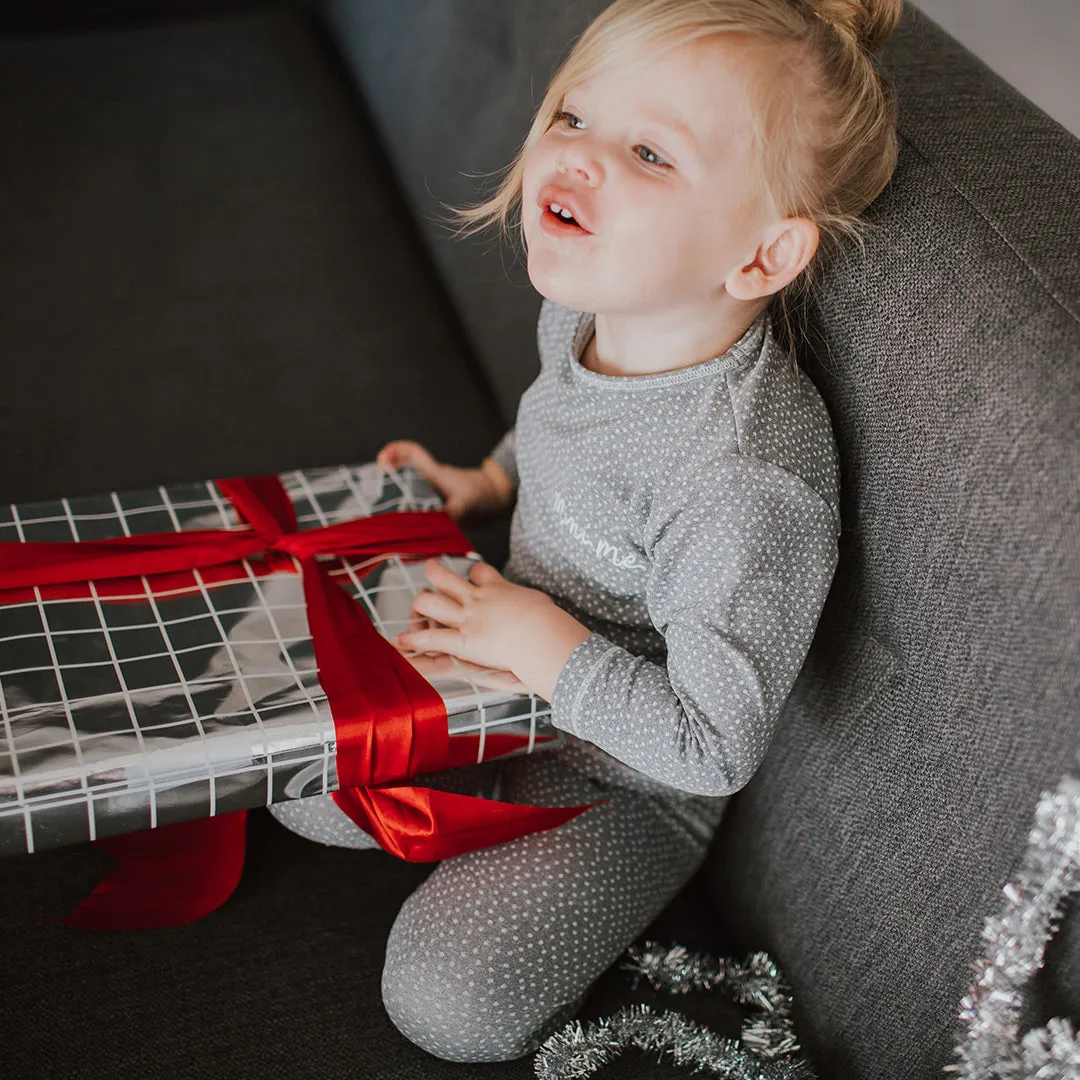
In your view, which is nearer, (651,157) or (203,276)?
(651,157)

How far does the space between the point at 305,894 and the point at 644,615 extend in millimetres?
383

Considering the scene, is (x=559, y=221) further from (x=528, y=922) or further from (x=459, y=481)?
(x=528, y=922)

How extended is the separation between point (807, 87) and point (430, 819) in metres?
0.60

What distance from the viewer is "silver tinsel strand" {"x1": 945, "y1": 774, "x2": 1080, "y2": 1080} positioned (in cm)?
67

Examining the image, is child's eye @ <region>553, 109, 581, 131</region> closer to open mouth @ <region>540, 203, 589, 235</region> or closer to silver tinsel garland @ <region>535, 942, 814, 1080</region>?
open mouth @ <region>540, 203, 589, 235</region>

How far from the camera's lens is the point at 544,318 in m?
1.11

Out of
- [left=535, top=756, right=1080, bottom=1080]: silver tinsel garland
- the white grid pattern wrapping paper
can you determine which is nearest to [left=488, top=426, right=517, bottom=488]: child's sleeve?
the white grid pattern wrapping paper

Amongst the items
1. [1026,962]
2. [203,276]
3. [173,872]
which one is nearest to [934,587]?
[1026,962]

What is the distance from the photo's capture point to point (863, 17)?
2.64 ft

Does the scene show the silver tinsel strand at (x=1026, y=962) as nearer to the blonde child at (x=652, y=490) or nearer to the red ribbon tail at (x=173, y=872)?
the blonde child at (x=652, y=490)

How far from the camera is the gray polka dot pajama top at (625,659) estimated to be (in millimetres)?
797

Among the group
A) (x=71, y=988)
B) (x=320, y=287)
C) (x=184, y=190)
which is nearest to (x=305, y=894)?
(x=71, y=988)

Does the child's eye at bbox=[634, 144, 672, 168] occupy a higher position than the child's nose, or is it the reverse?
the child's eye at bbox=[634, 144, 672, 168]

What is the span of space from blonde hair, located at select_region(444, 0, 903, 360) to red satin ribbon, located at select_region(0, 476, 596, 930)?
1.34 feet
